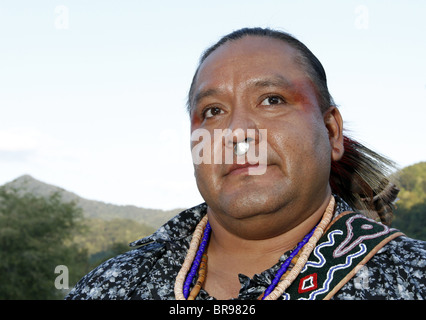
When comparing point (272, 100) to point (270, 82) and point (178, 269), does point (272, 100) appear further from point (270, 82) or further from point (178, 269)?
point (178, 269)

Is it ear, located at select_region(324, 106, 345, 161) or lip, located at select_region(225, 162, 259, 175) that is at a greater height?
ear, located at select_region(324, 106, 345, 161)

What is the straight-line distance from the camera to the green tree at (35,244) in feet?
123

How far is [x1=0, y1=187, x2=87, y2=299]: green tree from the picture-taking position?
37.4m

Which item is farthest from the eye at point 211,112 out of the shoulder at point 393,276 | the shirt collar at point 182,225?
the shoulder at point 393,276

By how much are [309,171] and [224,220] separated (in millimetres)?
527

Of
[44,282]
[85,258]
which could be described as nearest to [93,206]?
[85,258]

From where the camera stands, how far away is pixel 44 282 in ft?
123

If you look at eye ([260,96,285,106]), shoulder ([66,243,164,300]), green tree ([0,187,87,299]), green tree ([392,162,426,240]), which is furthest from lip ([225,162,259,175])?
green tree ([392,162,426,240])

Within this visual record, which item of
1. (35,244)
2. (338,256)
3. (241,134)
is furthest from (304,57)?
(35,244)

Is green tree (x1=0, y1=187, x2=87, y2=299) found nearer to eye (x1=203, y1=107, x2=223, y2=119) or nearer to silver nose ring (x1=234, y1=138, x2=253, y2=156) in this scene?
eye (x1=203, y1=107, x2=223, y2=119)

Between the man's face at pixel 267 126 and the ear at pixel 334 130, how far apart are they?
18 cm
